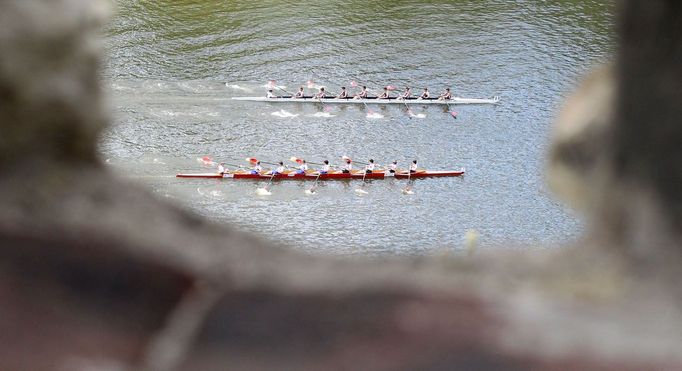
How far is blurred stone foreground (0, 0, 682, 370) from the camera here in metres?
1.20

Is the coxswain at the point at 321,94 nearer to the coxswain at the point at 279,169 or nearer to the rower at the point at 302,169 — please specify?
the coxswain at the point at 279,169

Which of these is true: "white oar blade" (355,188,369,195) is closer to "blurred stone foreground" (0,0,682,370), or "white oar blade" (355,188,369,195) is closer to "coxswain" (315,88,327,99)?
"coxswain" (315,88,327,99)

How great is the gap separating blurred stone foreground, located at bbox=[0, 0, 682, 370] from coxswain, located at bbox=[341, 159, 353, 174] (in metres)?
16.8

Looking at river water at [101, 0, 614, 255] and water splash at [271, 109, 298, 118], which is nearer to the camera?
river water at [101, 0, 614, 255]

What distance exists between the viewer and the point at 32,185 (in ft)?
4.45

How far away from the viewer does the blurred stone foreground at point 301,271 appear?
3.95 feet

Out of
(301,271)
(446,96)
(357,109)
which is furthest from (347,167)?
(301,271)

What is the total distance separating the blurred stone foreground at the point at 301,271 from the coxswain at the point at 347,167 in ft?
55.0

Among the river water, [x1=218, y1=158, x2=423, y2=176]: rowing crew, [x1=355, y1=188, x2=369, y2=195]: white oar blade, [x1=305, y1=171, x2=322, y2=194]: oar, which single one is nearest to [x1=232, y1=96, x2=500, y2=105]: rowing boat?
the river water

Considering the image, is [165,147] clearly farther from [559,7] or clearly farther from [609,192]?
[609,192]

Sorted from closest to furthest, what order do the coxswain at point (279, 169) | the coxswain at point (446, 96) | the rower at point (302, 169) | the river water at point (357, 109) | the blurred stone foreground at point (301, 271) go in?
the blurred stone foreground at point (301, 271), the river water at point (357, 109), the rower at point (302, 169), the coxswain at point (279, 169), the coxswain at point (446, 96)

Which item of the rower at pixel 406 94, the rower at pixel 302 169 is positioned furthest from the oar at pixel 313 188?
the rower at pixel 406 94

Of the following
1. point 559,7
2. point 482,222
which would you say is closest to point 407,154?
point 482,222

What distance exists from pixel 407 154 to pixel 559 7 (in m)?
8.70
